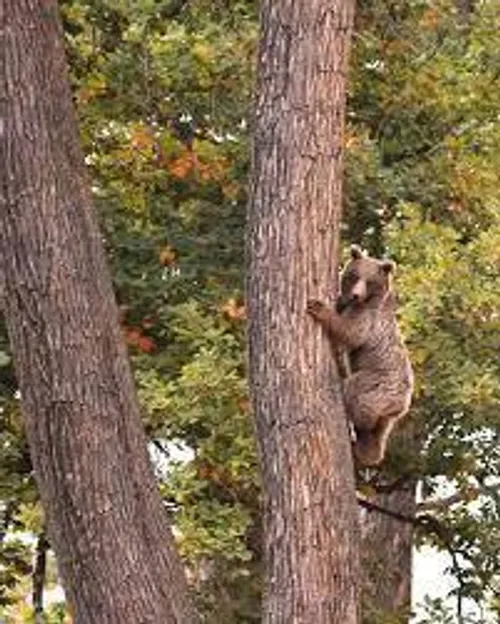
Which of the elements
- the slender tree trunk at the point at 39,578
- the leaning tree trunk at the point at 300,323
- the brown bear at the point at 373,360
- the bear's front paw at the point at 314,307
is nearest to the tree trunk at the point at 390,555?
the slender tree trunk at the point at 39,578

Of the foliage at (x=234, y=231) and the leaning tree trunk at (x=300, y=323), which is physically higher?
the foliage at (x=234, y=231)

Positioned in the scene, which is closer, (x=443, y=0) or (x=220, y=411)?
(x=220, y=411)

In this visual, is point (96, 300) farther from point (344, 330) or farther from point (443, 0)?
point (443, 0)

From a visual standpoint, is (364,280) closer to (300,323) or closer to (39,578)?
(300,323)

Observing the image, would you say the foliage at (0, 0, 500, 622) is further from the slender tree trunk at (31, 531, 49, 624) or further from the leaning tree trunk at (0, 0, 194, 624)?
the leaning tree trunk at (0, 0, 194, 624)

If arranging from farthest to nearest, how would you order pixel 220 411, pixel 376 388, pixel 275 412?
1. pixel 220 411
2. pixel 376 388
3. pixel 275 412

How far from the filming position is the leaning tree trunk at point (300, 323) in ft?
15.7

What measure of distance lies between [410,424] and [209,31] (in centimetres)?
225

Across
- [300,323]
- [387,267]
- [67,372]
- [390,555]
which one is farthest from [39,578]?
[300,323]

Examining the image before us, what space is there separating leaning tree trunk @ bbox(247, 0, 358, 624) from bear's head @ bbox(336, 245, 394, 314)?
754 mm

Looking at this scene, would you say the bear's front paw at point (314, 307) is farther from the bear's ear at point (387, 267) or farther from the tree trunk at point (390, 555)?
the tree trunk at point (390, 555)

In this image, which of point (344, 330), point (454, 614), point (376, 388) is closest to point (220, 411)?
point (376, 388)

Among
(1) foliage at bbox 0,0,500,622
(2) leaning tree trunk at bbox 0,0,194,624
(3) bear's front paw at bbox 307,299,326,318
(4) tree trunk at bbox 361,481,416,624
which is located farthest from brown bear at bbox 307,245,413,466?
(4) tree trunk at bbox 361,481,416,624

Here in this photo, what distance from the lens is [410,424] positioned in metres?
8.02
